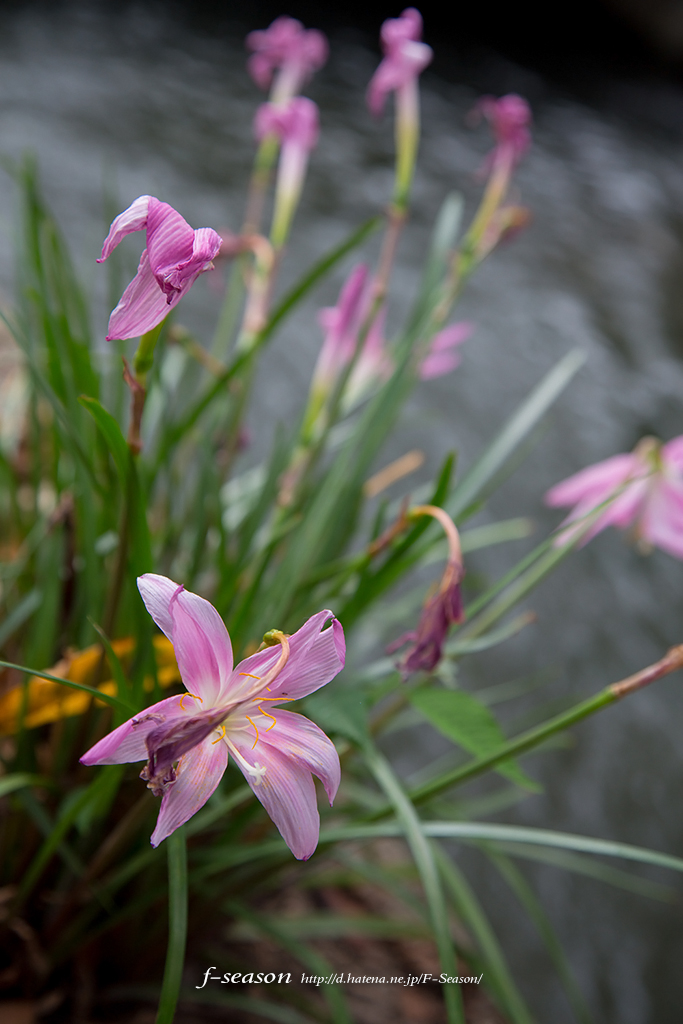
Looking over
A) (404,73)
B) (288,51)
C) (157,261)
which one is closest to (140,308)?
(157,261)

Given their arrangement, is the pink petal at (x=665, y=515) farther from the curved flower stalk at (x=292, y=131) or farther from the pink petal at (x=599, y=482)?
the curved flower stalk at (x=292, y=131)

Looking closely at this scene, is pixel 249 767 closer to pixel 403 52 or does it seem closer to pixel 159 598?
pixel 159 598

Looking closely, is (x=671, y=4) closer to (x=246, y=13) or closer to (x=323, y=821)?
(x=246, y=13)

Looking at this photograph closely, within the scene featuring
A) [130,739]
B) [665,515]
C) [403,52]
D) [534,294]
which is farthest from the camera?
[534,294]

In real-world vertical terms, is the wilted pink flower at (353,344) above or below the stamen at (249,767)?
below

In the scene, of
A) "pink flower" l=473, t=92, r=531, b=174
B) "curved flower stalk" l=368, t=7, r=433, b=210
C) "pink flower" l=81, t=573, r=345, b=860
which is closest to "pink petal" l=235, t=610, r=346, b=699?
"pink flower" l=81, t=573, r=345, b=860

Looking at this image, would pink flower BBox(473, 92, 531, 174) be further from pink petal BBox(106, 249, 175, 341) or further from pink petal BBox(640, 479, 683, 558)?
pink petal BBox(106, 249, 175, 341)

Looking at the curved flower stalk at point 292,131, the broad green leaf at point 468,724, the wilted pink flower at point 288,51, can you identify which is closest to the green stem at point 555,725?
the broad green leaf at point 468,724

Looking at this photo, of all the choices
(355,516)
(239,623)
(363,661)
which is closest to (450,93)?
(363,661)
